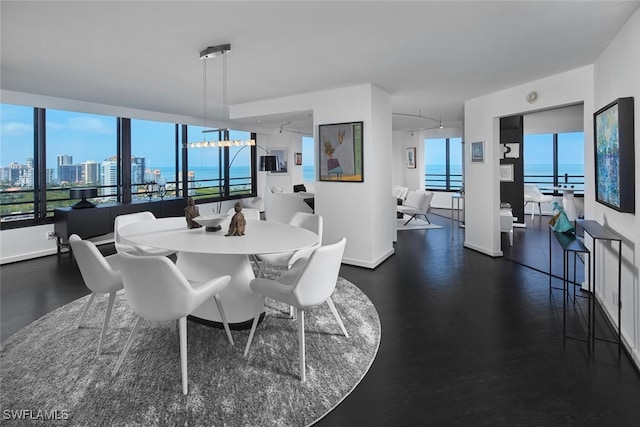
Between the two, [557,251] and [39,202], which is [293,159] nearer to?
[39,202]

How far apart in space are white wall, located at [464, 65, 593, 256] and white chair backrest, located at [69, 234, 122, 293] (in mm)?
4886

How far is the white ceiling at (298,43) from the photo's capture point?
2660 millimetres

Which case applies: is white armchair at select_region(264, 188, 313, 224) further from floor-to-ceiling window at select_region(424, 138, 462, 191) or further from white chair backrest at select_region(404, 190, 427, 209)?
floor-to-ceiling window at select_region(424, 138, 462, 191)

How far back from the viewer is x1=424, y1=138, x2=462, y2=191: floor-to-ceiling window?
11.6 m

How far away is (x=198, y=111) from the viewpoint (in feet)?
23.8

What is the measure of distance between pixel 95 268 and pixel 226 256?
92 centimetres

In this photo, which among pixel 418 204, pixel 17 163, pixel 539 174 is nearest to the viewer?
pixel 17 163

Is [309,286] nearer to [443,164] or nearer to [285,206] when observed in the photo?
[285,206]

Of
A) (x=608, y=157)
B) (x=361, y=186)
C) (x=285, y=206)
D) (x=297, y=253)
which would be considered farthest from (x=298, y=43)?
(x=285, y=206)

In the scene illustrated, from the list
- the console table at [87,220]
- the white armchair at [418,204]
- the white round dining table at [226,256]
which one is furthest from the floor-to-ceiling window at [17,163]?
the white armchair at [418,204]

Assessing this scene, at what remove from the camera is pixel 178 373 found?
97.7 inches

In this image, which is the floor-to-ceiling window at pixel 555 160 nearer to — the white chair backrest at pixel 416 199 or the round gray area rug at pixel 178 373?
the white chair backrest at pixel 416 199

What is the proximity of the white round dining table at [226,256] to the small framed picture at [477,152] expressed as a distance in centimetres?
367

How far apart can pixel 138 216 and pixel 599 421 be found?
4342 millimetres
